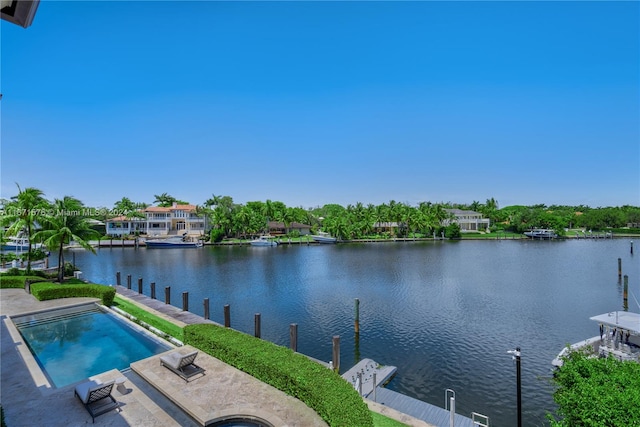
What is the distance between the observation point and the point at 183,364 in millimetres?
10492

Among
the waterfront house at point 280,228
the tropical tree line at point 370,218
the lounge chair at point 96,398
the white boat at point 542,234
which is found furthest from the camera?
the waterfront house at point 280,228

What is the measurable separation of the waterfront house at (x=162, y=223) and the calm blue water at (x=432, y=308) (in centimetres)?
3554

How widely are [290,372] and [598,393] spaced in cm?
684

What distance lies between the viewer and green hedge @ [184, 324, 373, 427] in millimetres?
7543

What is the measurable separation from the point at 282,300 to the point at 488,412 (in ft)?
53.4

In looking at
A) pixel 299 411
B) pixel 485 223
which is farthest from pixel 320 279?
pixel 485 223

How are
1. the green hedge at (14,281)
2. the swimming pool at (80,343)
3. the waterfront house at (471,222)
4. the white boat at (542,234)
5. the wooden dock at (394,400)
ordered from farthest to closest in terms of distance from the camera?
the waterfront house at (471,222) → the white boat at (542,234) → the green hedge at (14,281) → the swimming pool at (80,343) → the wooden dock at (394,400)

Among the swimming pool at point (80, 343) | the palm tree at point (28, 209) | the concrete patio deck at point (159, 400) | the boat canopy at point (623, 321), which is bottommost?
the swimming pool at point (80, 343)

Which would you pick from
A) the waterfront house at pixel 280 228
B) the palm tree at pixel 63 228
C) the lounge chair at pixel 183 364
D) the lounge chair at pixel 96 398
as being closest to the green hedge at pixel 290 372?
the lounge chair at pixel 183 364

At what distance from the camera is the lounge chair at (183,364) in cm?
1036

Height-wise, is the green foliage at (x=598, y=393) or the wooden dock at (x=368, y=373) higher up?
the green foliage at (x=598, y=393)

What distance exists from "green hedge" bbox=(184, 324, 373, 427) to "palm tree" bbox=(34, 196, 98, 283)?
16.4m

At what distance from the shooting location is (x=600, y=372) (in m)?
6.73

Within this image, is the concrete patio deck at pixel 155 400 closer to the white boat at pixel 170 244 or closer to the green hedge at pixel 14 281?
the green hedge at pixel 14 281
